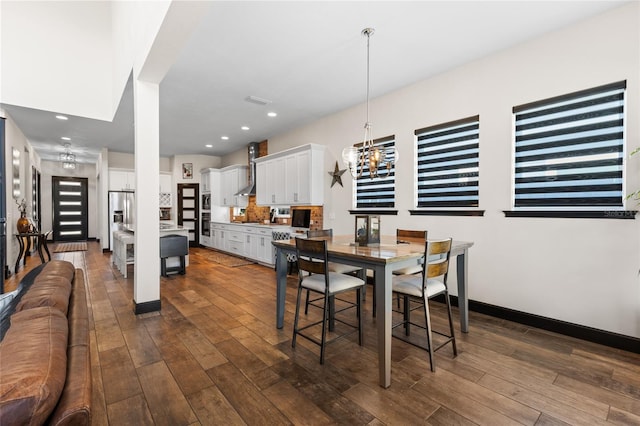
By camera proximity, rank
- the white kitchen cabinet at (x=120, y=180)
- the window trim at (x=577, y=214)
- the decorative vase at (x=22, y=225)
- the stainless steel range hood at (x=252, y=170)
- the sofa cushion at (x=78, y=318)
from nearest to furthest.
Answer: the sofa cushion at (x=78, y=318), the window trim at (x=577, y=214), the decorative vase at (x=22, y=225), the stainless steel range hood at (x=252, y=170), the white kitchen cabinet at (x=120, y=180)

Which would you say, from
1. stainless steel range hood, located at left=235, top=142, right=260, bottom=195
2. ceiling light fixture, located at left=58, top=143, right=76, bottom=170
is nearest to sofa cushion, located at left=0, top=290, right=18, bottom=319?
stainless steel range hood, located at left=235, top=142, right=260, bottom=195

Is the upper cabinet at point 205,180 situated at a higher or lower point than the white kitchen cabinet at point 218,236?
higher

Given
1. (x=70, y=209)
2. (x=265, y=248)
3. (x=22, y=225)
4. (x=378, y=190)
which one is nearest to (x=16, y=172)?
(x=22, y=225)

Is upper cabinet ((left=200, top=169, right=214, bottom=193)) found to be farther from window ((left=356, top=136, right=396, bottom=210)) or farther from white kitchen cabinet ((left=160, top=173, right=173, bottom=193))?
window ((left=356, top=136, right=396, bottom=210))

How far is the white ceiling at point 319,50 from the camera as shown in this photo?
272cm

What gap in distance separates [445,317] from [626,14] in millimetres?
3246

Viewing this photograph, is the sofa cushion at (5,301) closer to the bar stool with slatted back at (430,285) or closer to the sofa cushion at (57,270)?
the sofa cushion at (57,270)

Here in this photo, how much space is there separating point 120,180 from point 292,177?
572 centimetres

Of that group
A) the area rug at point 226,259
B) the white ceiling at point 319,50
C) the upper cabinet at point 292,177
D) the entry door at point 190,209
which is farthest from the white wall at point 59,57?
the entry door at point 190,209

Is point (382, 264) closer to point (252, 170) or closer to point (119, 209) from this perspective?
point (252, 170)

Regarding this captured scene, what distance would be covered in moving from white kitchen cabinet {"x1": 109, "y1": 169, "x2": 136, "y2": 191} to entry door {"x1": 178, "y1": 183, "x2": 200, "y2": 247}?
1.30 m

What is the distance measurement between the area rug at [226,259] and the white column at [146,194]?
2.75 m

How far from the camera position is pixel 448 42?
3213 mm

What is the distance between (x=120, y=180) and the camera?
28.3ft
